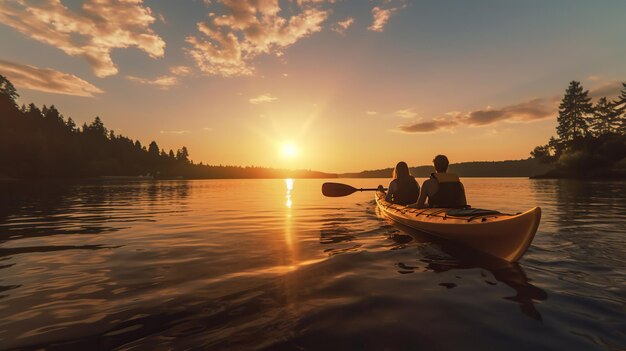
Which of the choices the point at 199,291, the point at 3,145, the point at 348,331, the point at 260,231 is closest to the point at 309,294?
the point at 348,331

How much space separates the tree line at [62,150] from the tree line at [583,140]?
148063 millimetres

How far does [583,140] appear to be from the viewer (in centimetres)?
7081

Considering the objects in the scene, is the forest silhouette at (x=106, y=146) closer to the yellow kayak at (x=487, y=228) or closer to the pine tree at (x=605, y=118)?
the pine tree at (x=605, y=118)

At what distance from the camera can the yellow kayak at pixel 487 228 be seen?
6.28 m

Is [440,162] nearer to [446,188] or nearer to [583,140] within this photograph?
[446,188]

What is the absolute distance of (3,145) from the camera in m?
87.5

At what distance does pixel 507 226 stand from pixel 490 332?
139 inches

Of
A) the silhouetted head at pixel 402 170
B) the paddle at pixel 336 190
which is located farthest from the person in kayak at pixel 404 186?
the paddle at pixel 336 190

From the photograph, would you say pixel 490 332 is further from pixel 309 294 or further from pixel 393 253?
pixel 393 253

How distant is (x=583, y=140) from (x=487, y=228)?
87.8 metres

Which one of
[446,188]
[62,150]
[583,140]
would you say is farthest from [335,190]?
[62,150]

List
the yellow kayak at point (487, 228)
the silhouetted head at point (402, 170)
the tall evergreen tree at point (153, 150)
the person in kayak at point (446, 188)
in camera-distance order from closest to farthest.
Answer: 1. the yellow kayak at point (487, 228)
2. the person in kayak at point (446, 188)
3. the silhouetted head at point (402, 170)
4. the tall evergreen tree at point (153, 150)

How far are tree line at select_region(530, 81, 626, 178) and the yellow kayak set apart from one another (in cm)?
7933

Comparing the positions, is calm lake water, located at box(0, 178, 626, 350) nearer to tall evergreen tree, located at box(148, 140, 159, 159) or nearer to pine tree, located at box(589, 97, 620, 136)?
pine tree, located at box(589, 97, 620, 136)
